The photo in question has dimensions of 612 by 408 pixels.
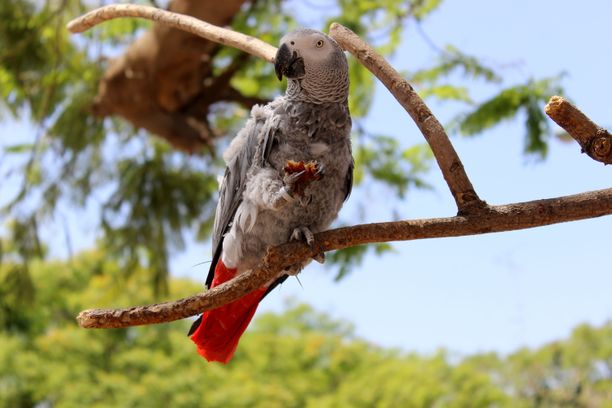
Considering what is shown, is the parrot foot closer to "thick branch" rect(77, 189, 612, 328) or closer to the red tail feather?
"thick branch" rect(77, 189, 612, 328)

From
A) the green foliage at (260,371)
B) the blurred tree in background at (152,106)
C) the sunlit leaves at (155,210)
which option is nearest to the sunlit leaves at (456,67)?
the blurred tree in background at (152,106)

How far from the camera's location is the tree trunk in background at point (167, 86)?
11.2ft

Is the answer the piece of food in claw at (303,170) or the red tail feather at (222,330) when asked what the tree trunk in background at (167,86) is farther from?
the piece of food in claw at (303,170)

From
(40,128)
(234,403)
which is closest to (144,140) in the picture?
(40,128)

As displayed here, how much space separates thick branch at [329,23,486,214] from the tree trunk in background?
80.8 inches

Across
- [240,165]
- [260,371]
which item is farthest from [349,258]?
[260,371]

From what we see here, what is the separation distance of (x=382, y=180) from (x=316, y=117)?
220 centimetres

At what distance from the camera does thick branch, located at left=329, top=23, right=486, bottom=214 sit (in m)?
1.21

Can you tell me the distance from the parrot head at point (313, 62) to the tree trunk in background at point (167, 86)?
2058 millimetres

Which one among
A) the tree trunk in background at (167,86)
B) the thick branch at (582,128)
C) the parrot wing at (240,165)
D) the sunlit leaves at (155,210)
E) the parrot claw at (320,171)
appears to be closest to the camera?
the thick branch at (582,128)

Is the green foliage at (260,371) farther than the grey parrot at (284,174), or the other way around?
the green foliage at (260,371)

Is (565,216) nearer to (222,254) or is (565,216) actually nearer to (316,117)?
(316,117)

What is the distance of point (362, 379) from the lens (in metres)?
6.57

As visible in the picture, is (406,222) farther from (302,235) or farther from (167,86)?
(167,86)
